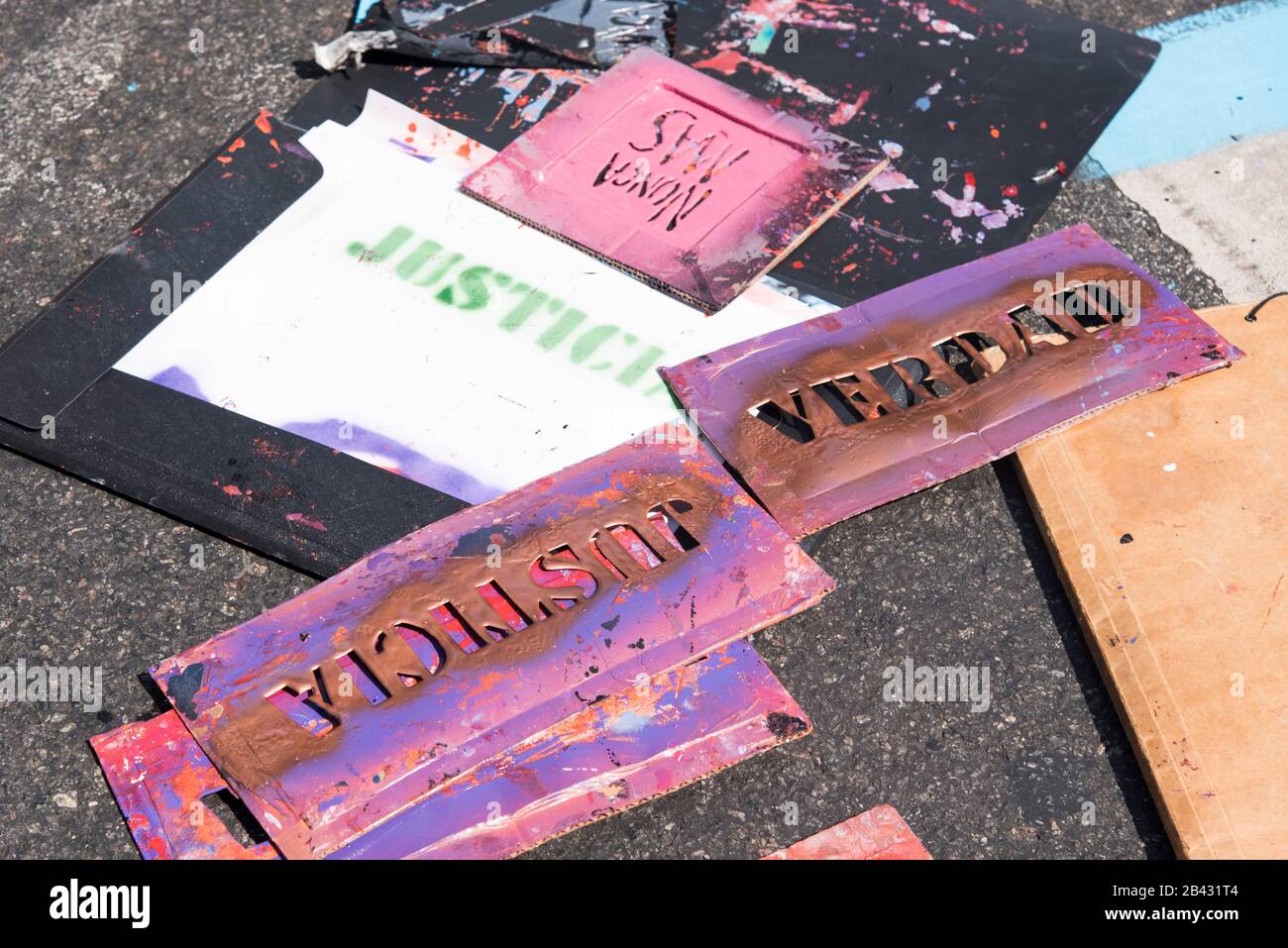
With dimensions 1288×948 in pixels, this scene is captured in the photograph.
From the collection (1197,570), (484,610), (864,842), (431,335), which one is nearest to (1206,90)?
(1197,570)

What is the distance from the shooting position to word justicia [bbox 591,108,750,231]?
130 inches

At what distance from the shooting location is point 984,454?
109 inches

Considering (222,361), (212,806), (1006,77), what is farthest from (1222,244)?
(212,806)

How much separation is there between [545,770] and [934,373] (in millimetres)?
1215

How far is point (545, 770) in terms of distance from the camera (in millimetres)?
2371

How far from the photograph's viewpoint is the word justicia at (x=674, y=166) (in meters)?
3.31

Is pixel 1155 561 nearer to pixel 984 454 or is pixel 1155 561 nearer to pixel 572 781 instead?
pixel 984 454

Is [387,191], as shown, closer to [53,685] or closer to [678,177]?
[678,177]

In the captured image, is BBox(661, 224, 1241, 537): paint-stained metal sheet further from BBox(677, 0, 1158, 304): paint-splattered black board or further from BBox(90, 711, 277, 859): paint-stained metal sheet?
BBox(90, 711, 277, 859): paint-stained metal sheet

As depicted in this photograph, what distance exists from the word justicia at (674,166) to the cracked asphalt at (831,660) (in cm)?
98

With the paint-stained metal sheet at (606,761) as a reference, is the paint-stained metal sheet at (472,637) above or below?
above

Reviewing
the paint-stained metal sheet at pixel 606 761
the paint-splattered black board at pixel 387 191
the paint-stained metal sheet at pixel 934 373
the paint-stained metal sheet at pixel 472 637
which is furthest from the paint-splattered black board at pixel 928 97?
the paint-stained metal sheet at pixel 606 761

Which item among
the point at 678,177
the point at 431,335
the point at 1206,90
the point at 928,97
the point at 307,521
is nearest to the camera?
the point at 307,521

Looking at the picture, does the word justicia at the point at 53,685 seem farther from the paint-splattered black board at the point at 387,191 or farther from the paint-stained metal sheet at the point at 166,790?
the paint-splattered black board at the point at 387,191
